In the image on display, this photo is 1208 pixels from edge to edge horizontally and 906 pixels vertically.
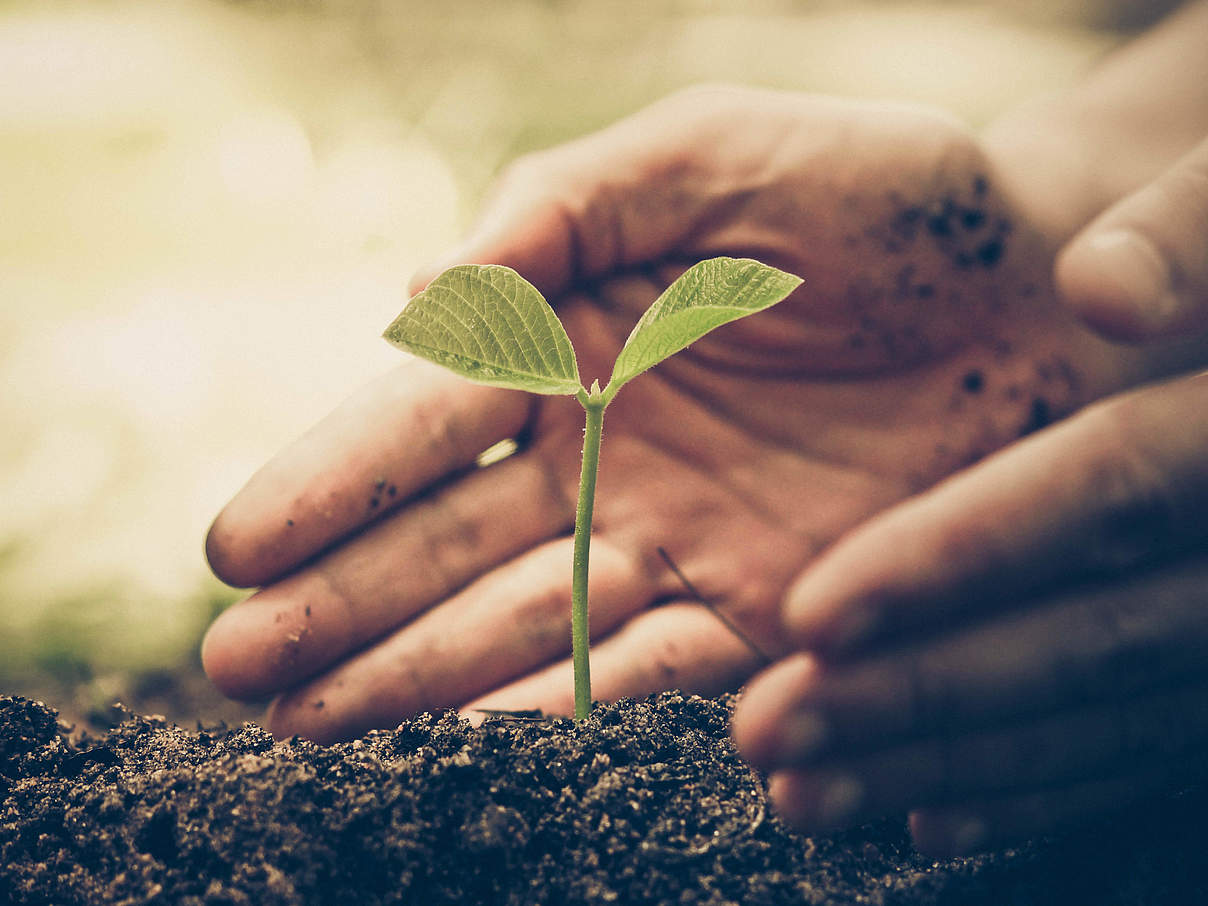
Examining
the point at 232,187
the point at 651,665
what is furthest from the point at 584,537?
the point at 232,187

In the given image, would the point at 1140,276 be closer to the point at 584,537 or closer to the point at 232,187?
the point at 584,537

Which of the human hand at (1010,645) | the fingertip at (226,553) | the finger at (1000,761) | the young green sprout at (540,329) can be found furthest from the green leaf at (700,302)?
the fingertip at (226,553)

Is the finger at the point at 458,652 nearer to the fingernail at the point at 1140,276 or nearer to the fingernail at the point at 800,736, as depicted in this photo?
the fingernail at the point at 800,736

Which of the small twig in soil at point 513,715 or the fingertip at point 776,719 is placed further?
the small twig in soil at point 513,715

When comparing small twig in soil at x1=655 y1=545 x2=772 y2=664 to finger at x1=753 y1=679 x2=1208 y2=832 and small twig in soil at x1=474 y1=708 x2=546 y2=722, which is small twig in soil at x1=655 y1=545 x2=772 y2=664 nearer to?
small twig in soil at x1=474 y1=708 x2=546 y2=722

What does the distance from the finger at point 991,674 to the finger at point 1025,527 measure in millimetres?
34

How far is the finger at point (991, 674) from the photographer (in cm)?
95

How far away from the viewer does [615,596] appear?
1760mm

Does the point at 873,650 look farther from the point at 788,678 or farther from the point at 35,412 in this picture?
the point at 35,412

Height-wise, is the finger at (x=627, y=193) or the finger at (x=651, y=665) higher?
the finger at (x=627, y=193)

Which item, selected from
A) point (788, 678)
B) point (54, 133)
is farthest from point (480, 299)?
point (54, 133)

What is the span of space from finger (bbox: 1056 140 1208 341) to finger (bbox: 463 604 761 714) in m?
0.95

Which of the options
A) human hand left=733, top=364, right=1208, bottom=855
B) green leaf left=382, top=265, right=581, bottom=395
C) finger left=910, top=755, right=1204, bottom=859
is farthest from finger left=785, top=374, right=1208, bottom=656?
green leaf left=382, top=265, right=581, bottom=395

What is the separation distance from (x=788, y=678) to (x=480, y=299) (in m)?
0.61
